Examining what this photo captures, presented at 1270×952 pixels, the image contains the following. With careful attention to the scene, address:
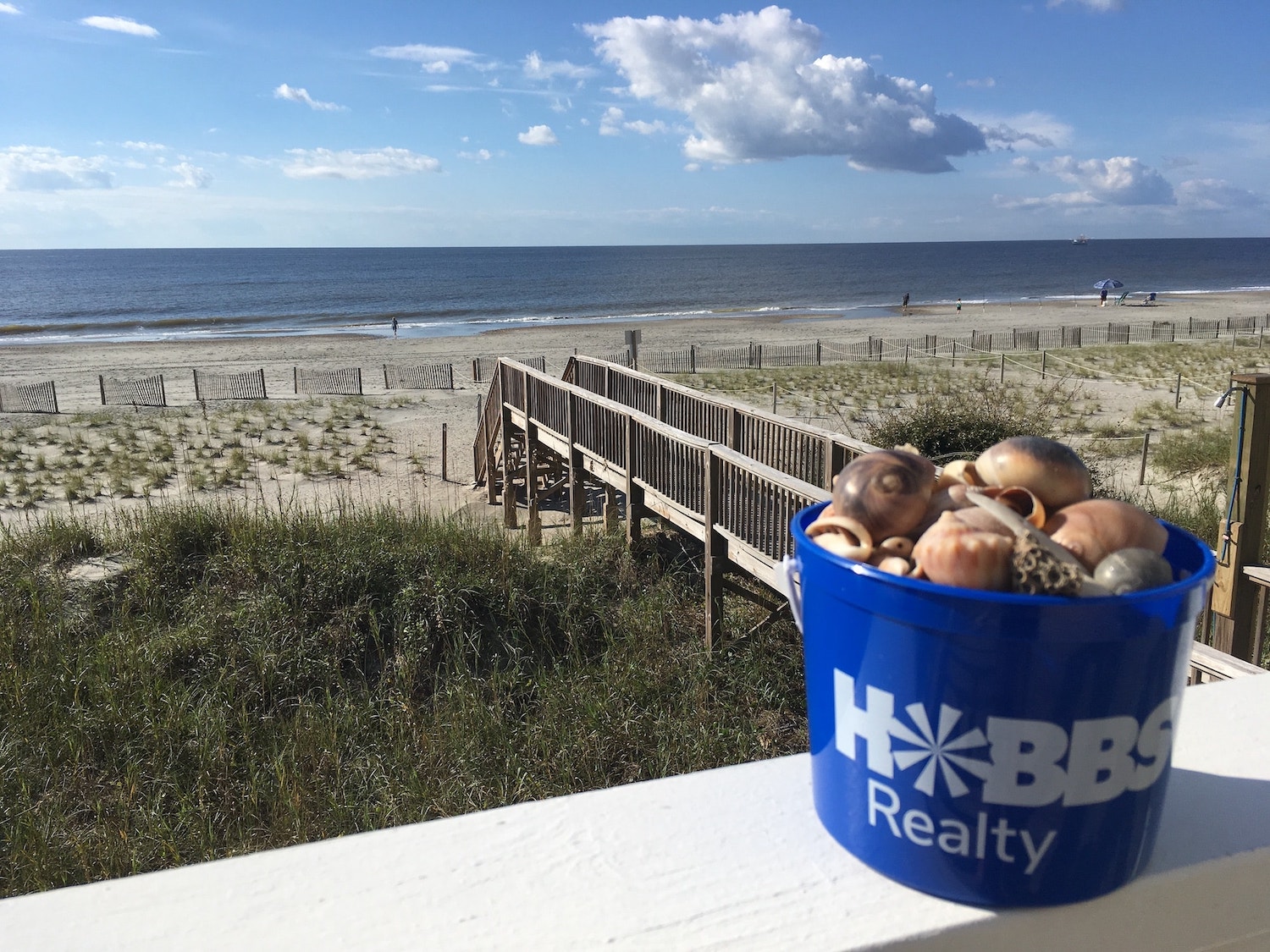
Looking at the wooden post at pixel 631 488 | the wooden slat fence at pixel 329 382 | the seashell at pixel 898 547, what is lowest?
the wooden slat fence at pixel 329 382

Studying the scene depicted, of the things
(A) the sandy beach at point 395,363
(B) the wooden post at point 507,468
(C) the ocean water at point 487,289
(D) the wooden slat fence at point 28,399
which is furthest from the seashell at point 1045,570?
(C) the ocean water at point 487,289

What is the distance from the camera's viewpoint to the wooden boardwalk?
25.6ft

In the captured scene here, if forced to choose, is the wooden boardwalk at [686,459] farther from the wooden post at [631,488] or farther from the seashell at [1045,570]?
the seashell at [1045,570]

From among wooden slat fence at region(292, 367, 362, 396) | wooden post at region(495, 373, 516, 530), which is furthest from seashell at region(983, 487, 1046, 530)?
wooden slat fence at region(292, 367, 362, 396)

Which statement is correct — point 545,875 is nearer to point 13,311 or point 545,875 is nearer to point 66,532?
point 66,532

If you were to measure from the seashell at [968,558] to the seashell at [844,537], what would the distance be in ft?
0.36

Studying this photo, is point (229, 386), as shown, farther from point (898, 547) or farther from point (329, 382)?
point (898, 547)

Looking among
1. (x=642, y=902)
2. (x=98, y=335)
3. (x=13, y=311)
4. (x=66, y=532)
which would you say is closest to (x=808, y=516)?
(x=642, y=902)

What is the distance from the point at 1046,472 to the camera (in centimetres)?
147

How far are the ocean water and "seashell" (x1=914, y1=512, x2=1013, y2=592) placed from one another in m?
61.7

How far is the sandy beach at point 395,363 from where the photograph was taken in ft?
59.1

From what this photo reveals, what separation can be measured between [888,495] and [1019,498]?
21 cm

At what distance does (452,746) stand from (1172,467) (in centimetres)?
1398

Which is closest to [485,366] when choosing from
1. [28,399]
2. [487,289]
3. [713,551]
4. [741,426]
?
[28,399]
